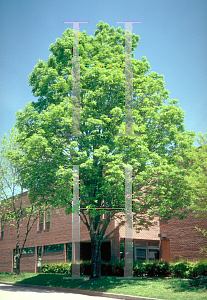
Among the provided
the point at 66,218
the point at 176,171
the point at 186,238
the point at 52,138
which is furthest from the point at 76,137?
the point at 66,218

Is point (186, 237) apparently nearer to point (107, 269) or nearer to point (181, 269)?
point (181, 269)

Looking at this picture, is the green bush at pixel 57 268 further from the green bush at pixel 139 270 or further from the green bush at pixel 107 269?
the green bush at pixel 139 270

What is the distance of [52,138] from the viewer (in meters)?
16.9

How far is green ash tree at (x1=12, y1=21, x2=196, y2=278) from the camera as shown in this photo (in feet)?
52.4

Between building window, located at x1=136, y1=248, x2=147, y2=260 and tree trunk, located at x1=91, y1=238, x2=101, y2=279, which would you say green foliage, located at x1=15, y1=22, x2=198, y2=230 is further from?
building window, located at x1=136, y1=248, x2=147, y2=260

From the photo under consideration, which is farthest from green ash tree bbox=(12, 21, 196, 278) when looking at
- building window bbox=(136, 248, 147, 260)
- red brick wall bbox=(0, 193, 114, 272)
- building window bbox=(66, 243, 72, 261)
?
building window bbox=(66, 243, 72, 261)

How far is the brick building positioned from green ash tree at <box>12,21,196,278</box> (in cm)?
439

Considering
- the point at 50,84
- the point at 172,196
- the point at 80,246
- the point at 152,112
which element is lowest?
the point at 80,246

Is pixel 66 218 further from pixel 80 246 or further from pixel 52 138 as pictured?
pixel 52 138

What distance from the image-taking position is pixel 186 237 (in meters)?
23.4

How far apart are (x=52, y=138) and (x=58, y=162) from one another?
4.65ft

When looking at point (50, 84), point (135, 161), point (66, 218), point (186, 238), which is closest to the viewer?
point (135, 161)

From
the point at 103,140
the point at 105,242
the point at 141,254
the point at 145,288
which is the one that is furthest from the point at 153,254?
the point at 103,140

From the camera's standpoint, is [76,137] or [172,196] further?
[76,137]
